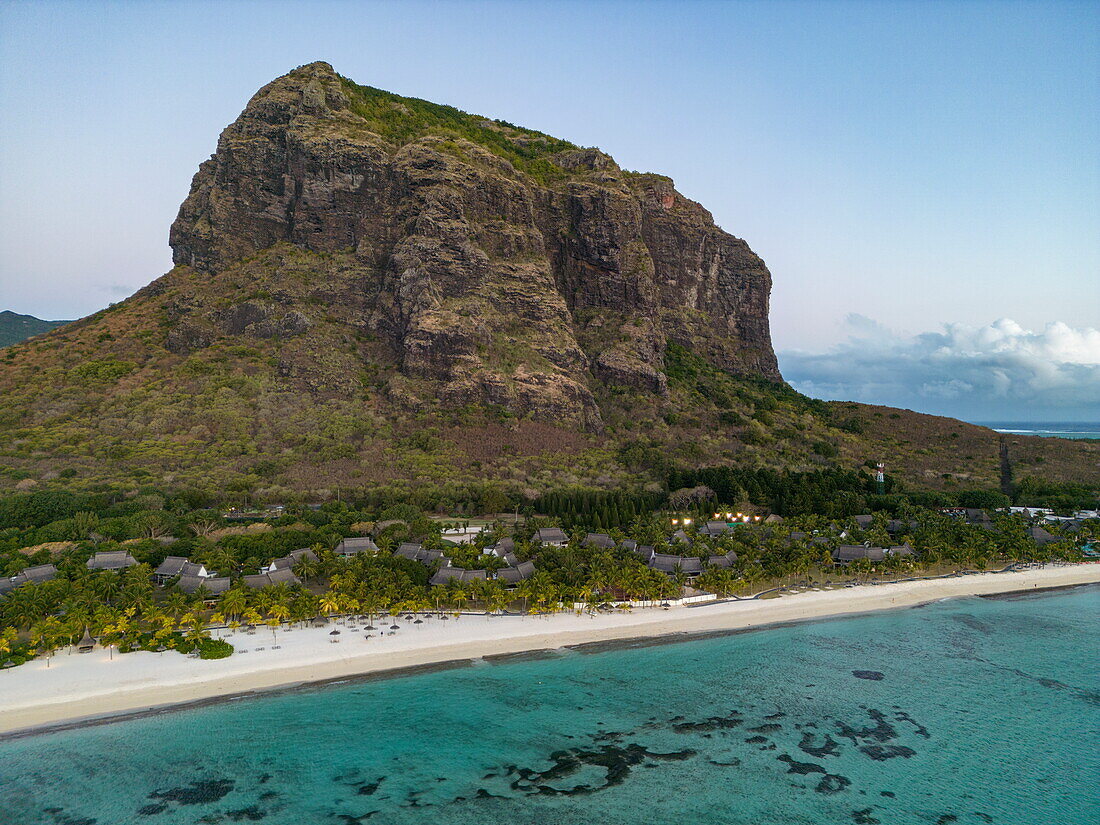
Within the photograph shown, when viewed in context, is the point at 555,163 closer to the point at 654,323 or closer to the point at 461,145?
the point at 461,145

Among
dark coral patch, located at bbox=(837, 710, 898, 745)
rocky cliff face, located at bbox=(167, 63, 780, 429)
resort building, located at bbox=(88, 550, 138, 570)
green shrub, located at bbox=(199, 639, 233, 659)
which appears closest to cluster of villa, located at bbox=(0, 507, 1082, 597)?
resort building, located at bbox=(88, 550, 138, 570)

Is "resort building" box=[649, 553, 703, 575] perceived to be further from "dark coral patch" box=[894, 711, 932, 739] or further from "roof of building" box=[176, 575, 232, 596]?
"roof of building" box=[176, 575, 232, 596]

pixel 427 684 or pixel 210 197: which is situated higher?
pixel 210 197

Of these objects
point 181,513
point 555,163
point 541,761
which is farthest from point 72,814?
point 555,163

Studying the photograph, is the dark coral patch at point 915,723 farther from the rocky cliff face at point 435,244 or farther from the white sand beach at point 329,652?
the rocky cliff face at point 435,244

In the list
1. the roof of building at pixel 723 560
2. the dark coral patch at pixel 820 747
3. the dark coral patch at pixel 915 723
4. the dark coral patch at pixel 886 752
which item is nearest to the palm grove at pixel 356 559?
the roof of building at pixel 723 560

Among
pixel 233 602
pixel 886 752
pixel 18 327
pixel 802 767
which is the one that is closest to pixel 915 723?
pixel 886 752
